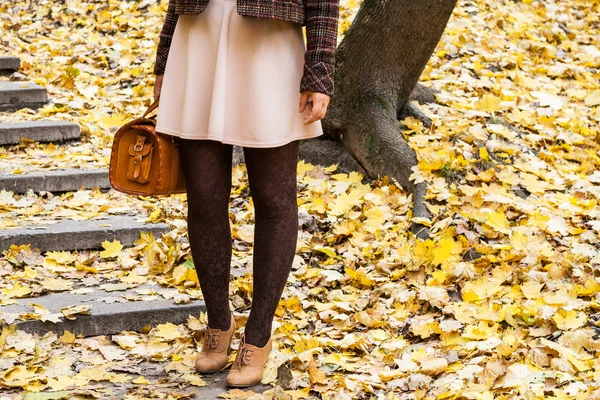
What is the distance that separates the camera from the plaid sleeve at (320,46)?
2.57 metres

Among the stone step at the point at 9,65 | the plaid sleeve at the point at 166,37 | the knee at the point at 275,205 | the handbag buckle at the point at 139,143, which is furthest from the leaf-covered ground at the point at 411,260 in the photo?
the plaid sleeve at the point at 166,37

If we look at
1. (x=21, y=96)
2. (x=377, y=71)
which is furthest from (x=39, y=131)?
(x=377, y=71)

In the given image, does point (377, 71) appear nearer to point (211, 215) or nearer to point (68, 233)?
point (68, 233)

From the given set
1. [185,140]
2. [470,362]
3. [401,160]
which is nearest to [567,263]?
[470,362]

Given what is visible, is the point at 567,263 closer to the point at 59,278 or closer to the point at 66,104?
the point at 59,278

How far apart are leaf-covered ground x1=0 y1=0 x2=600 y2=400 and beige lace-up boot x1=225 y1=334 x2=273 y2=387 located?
89mm

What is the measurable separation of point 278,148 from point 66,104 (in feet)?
12.6

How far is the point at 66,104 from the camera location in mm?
6043

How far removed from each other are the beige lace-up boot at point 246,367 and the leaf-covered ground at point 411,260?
0.09m

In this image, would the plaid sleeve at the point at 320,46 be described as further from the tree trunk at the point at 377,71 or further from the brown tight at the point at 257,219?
the tree trunk at the point at 377,71

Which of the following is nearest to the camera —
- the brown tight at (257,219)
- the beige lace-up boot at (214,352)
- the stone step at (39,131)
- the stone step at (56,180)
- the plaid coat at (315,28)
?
the plaid coat at (315,28)

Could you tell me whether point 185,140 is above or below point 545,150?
above

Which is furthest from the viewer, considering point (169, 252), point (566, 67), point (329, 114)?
point (566, 67)

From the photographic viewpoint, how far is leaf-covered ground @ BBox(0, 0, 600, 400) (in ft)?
9.48
